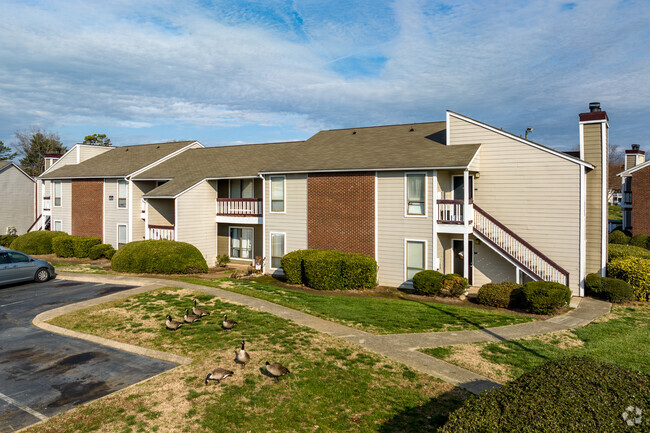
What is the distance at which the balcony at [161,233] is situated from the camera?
81.8 ft

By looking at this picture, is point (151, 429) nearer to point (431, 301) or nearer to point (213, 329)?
point (213, 329)

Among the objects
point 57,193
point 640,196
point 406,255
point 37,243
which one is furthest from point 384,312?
point 57,193

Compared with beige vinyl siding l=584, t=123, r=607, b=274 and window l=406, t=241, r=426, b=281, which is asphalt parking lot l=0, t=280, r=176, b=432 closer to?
window l=406, t=241, r=426, b=281

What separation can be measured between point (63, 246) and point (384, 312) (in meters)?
24.7

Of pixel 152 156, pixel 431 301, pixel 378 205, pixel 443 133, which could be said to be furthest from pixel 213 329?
pixel 152 156

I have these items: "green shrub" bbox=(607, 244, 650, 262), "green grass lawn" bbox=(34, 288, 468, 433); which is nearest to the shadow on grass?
"green grass lawn" bbox=(34, 288, 468, 433)

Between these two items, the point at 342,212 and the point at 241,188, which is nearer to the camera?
the point at 342,212

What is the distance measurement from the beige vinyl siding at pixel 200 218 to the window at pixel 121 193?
6.95 metres

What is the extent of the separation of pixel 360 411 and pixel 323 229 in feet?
47.6

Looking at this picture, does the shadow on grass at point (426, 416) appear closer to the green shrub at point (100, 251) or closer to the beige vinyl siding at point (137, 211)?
the beige vinyl siding at point (137, 211)

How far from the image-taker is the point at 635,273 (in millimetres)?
18500

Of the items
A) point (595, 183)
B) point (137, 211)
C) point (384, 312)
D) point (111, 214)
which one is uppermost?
point (595, 183)

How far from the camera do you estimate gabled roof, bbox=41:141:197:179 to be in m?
30.5

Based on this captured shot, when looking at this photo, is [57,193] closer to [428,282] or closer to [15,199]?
[15,199]
